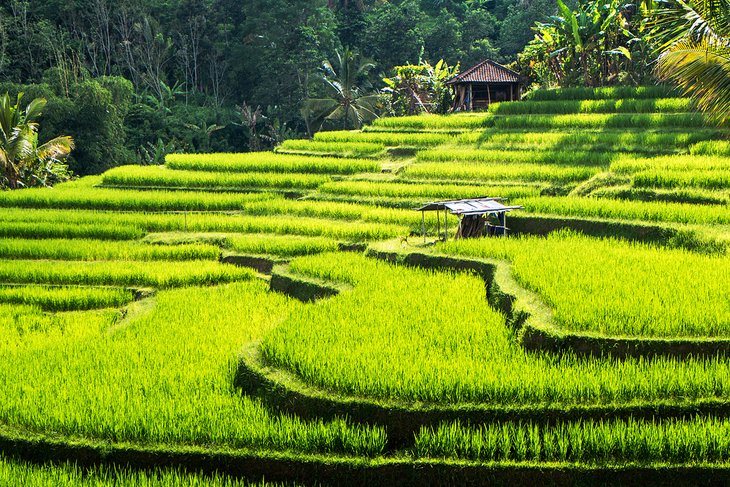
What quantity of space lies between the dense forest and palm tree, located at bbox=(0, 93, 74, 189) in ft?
23.4

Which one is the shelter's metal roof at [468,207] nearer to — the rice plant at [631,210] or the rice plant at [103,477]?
the rice plant at [631,210]

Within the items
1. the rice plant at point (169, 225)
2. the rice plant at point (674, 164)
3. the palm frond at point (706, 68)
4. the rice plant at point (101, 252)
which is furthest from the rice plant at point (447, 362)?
the rice plant at point (674, 164)

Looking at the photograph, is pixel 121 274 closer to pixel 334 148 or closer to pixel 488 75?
pixel 334 148

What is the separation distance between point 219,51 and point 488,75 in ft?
43.8

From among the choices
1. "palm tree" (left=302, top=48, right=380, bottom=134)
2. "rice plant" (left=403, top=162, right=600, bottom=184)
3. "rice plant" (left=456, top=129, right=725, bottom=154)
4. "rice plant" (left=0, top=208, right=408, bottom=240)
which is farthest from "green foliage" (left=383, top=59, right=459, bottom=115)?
"rice plant" (left=0, top=208, right=408, bottom=240)

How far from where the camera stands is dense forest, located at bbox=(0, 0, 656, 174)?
3031 cm

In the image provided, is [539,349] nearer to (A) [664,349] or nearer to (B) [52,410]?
(A) [664,349]

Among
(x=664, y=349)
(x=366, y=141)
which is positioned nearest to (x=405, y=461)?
(x=664, y=349)

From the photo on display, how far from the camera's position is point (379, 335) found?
8078mm

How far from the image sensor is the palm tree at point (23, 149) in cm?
1884

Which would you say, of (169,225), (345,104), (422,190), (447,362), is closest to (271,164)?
(422,190)

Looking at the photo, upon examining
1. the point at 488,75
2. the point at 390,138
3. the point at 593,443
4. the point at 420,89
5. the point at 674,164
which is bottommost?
the point at 593,443

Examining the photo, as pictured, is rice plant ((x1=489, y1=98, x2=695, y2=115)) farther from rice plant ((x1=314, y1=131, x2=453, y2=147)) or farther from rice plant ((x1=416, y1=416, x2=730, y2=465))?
rice plant ((x1=416, y1=416, x2=730, y2=465))

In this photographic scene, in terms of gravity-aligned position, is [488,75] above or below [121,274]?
above
